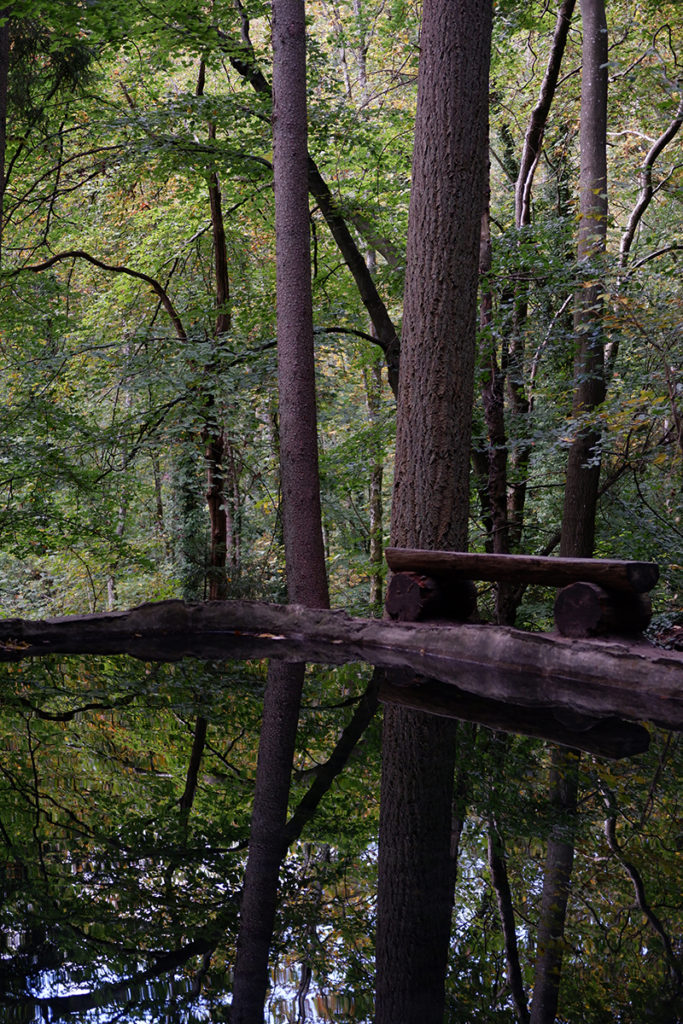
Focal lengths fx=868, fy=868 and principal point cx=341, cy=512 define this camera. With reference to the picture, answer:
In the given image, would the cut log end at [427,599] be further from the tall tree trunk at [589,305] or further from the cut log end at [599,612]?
the tall tree trunk at [589,305]

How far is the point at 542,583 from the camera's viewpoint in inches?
232

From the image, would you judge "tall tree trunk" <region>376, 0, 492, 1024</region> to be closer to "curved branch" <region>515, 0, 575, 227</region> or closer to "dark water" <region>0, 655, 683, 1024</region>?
"dark water" <region>0, 655, 683, 1024</region>

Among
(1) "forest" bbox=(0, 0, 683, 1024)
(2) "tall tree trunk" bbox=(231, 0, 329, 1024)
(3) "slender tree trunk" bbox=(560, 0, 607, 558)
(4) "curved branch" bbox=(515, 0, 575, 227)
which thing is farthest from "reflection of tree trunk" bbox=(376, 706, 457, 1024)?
(4) "curved branch" bbox=(515, 0, 575, 227)

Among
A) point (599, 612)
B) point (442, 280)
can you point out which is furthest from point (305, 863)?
point (442, 280)

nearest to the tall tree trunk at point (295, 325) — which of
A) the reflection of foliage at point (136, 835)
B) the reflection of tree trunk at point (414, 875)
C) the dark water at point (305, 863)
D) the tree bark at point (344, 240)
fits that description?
the tree bark at point (344, 240)

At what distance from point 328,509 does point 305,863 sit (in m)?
12.1

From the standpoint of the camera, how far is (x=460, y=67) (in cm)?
675

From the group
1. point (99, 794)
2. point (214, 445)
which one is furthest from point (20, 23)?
point (99, 794)

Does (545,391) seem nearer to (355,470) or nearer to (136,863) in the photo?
(355,470)

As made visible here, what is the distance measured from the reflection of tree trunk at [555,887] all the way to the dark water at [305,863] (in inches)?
1.0

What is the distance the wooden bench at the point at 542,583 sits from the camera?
17.5ft

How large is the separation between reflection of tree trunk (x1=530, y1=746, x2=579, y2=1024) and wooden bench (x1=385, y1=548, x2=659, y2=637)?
180cm

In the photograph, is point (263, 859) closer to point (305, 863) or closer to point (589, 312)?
point (305, 863)

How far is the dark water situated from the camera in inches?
72.4
